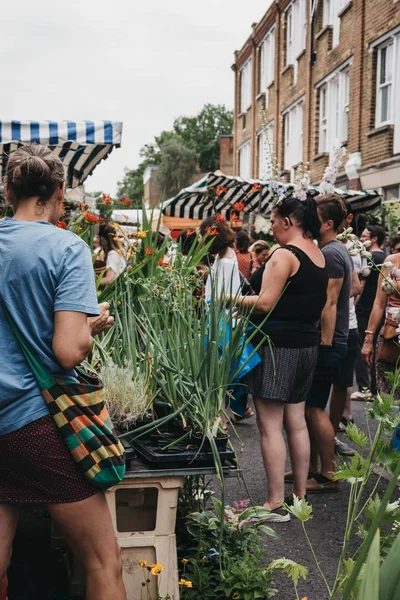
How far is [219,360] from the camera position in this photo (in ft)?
10.4

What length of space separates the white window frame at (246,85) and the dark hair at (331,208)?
2484 centimetres

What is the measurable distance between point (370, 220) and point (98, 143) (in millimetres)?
6246

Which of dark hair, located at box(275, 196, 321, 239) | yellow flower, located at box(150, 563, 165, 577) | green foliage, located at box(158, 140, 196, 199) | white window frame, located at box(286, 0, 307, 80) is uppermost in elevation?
white window frame, located at box(286, 0, 307, 80)

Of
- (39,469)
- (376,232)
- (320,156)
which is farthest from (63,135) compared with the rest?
(320,156)

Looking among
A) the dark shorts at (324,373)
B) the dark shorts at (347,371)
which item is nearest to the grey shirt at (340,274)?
the dark shorts at (324,373)

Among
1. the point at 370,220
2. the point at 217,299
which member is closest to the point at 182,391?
the point at 217,299

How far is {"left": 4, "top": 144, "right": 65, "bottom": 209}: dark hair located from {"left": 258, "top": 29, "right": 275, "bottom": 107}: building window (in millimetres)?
24087

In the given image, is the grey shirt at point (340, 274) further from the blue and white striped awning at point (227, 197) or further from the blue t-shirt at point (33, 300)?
the blue and white striped awning at point (227, 197)

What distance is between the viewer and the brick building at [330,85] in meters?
15.6

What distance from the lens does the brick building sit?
613 inches

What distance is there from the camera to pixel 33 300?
7.26ft

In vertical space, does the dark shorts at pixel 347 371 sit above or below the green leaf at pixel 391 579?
below

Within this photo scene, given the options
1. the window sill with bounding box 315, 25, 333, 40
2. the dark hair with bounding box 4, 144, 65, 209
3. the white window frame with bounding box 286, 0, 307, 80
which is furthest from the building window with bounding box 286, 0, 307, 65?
the dark hair with bounding box 4, 144, 65, 209

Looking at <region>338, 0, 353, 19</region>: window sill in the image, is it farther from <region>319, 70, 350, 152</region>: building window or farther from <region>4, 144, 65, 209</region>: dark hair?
<region>4, 144, 65, 209</region>: dark hair
